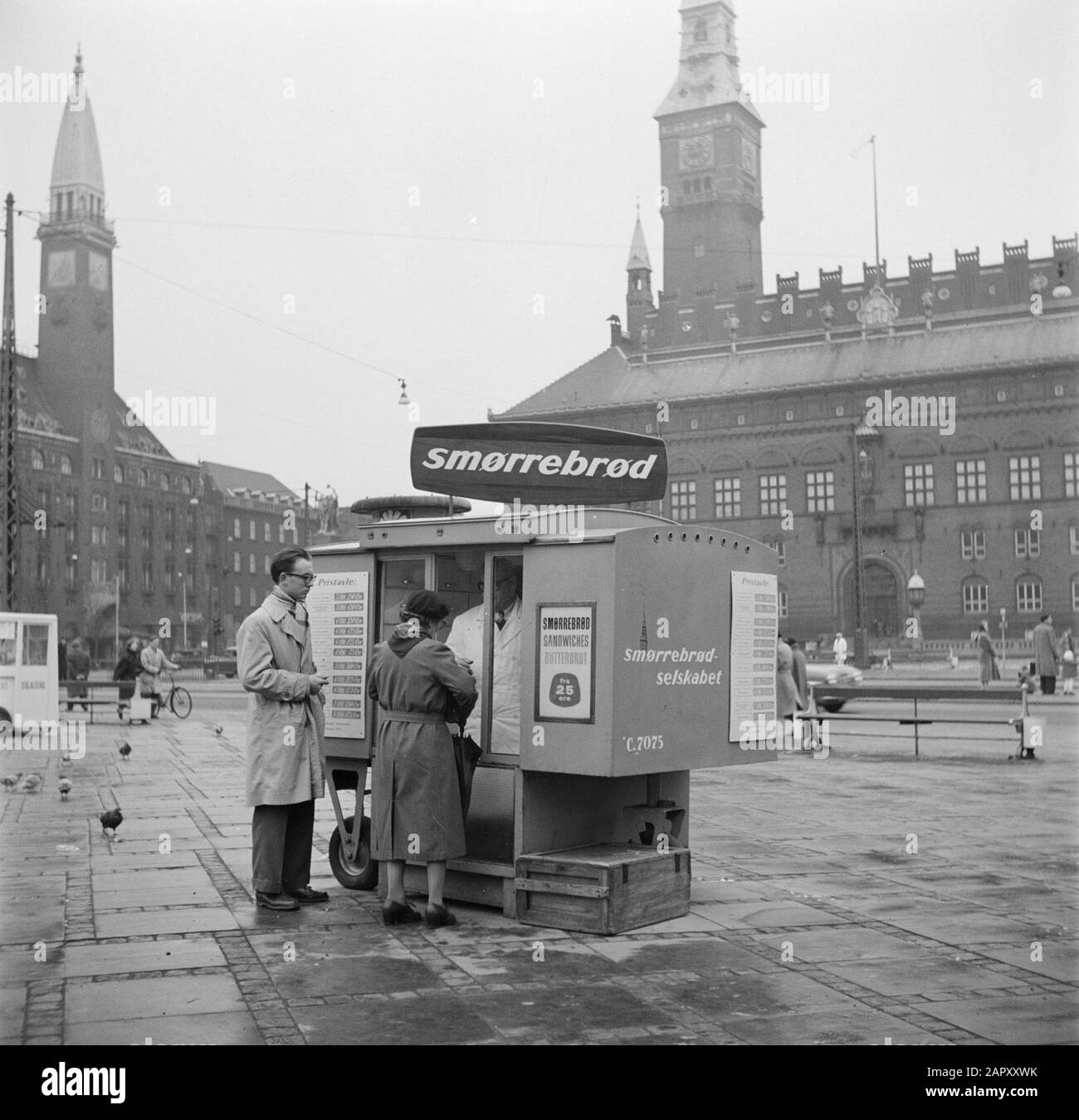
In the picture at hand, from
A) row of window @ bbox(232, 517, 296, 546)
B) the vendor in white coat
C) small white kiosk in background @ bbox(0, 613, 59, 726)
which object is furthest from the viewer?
row of window @ bbox(232, 517, 296, 546)

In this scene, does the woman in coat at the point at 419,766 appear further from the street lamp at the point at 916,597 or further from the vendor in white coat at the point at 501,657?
the street lamp at the point at 916,597

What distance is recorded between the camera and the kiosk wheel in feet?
25.2

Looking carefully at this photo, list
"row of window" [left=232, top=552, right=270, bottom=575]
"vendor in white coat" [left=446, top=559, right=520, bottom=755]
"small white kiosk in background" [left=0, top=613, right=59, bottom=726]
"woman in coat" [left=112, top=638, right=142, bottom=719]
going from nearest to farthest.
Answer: "vendor in white coat" [left=446, top=559, right=520, bottom=755]
"small white kiosk in background" [left=0, top=613, right=59, bottom=726]
"woman in coat" [left=112, top=638, right=142, bottom=719]
"row of window" [left=232, top=552, right=270, bottom=575]

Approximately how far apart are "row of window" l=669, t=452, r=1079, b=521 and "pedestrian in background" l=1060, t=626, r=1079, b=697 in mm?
13832

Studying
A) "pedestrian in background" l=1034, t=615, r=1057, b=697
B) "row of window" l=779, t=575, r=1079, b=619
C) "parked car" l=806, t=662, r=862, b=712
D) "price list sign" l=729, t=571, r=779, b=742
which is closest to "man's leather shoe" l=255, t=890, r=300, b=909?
"price list sign" l=729, t=571, r=779, b=742

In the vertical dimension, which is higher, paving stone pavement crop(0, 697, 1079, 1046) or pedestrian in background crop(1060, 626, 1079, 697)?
pedestrian in background crop(1060, 626, 1079, 697)

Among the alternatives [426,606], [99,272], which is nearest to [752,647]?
[426,606]

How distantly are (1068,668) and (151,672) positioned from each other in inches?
1066

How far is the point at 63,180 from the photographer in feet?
111

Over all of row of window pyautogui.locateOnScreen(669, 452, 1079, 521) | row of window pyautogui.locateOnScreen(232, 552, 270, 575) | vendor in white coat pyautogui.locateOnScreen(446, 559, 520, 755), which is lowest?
vendor in white coat pyautogui.locateOnScreen(446, 559, 520, 755)

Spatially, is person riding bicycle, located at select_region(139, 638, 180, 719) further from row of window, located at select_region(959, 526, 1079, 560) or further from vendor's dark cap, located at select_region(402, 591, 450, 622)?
row of window, located at select_region(959, 526, 1079, 560)

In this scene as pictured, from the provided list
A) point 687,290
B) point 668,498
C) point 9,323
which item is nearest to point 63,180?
point 9,323

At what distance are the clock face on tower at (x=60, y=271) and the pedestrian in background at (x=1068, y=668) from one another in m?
58.6

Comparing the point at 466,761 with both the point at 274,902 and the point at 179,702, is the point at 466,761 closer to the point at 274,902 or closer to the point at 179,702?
the point at 274,902
